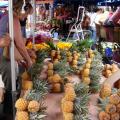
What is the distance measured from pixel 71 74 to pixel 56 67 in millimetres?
228

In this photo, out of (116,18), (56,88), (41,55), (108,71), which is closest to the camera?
(56,88)

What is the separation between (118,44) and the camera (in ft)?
21.2

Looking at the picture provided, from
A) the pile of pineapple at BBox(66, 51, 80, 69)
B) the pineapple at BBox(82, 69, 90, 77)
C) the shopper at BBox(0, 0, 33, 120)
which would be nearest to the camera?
the pineapple at BBox(82, 69, 90, 77)

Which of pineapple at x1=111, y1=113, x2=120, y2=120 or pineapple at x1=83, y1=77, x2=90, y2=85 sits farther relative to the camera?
pineapple at x1=83, y1=77, x2=90, y2=85

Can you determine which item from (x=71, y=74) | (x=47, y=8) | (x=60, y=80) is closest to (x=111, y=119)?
(x=60, y=80)

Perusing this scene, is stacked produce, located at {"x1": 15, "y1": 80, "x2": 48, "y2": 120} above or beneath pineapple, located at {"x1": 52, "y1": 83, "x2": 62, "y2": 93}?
above

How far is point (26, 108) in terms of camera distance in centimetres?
186

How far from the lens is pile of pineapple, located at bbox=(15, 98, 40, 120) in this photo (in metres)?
1.80

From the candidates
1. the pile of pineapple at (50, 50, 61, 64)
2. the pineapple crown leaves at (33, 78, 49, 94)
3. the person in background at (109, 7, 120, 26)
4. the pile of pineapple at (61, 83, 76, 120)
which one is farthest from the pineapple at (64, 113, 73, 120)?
the person in background at (109, 7, 120, 26)

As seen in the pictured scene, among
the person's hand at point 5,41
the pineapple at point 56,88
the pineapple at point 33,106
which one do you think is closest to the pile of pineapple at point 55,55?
the pineapple at point 56,88

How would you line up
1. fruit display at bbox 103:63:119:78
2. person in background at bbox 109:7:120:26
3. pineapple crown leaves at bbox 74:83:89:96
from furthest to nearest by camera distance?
person in background at bbox 109:7:120:26
fruit display at bbox 103:63:119:78
pineapple crown leaves at bbox 74:83:89:96

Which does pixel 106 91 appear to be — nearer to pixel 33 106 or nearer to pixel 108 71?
pixel 33 106

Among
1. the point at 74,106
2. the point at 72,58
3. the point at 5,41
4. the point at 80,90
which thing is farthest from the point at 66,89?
the point at 72,58

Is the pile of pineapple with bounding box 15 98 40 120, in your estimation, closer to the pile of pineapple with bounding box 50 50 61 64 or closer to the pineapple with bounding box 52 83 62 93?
the pineapple with bounding box 52 83 62 93
